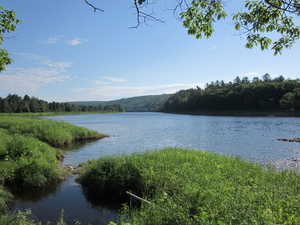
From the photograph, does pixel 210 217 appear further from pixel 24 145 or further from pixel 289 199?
pixel 24 145

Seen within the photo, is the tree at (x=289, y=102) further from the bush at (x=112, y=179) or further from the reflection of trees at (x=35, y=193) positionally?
the reflection of trees at (x=35, y=193)

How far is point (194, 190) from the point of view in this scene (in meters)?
7.18

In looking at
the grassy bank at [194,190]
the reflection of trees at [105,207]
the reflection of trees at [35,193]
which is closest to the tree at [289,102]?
the grassy bank at [194,190]

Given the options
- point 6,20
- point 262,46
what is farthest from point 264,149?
point 6,20

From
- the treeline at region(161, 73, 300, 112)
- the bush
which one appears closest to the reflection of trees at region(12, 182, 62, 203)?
the bush

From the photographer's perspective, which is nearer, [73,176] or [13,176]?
[13,176]

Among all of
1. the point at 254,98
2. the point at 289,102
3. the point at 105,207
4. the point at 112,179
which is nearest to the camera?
the point at 105,207

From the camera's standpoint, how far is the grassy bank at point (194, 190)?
5.54 m

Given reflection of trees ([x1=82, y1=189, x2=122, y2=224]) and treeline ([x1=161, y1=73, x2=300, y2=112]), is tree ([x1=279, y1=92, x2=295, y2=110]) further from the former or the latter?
reflection of trees ([x1=82, y1=189, x2=122, y2=224])

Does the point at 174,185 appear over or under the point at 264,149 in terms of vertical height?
over

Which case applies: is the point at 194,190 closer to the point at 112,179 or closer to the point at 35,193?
the point at 112,179

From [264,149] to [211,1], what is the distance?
22.3 m

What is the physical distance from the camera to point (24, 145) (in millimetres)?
15125

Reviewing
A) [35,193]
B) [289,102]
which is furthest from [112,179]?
[289,102]
